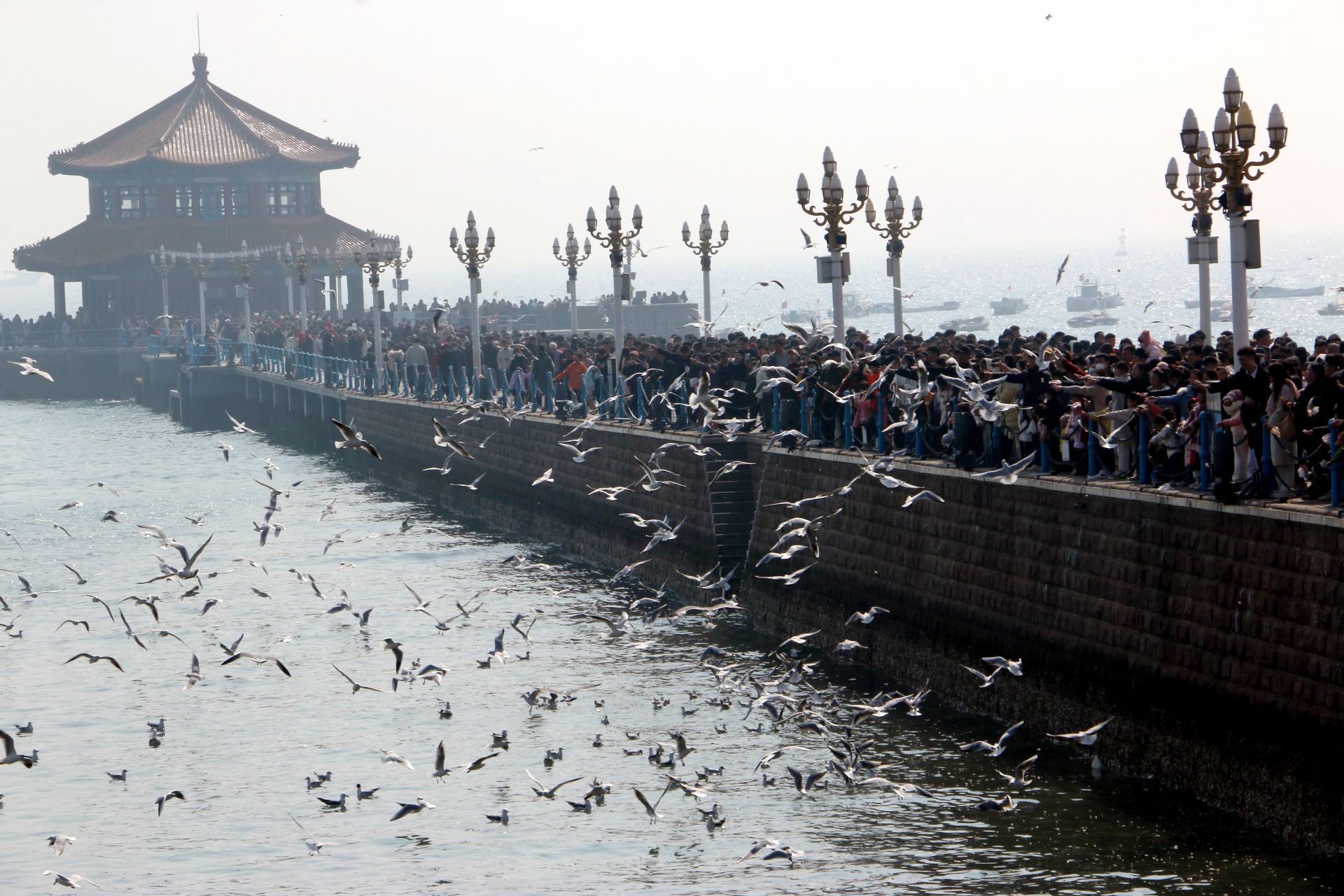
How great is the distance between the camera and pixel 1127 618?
18.8 meters

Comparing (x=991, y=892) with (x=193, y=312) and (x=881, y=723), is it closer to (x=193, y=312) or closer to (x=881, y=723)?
(x=881, y=723)

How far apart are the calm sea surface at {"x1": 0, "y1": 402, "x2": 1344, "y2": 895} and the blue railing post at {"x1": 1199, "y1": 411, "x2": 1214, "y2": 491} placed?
9.54 feet

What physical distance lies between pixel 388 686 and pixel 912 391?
328 inches

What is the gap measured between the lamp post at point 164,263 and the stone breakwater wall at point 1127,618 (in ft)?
215

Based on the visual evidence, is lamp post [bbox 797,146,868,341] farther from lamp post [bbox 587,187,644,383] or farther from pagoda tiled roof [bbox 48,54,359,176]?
pagoda tiled roof [bbox 48,54,359,176]

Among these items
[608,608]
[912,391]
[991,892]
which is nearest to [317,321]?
[608,608]

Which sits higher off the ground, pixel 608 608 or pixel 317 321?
pixel 317 321

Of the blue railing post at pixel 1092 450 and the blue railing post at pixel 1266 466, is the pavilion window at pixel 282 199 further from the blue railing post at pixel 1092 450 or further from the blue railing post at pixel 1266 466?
the blue railing post at pixel 1266 466

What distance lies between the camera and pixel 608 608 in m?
30.8

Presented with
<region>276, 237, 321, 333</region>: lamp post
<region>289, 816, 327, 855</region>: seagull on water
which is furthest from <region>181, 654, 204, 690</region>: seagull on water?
<region>276, 237, 321, 333</region>: lamp post

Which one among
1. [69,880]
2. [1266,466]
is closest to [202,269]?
[69,880]

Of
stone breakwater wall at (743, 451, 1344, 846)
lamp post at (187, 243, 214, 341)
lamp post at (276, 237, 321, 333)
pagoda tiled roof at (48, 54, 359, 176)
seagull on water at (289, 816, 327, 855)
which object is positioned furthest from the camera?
pagoda tiled roof at (48, 54, 359, 176)

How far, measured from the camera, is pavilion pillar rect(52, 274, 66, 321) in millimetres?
94438

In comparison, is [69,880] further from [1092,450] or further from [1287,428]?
[1287,428]
